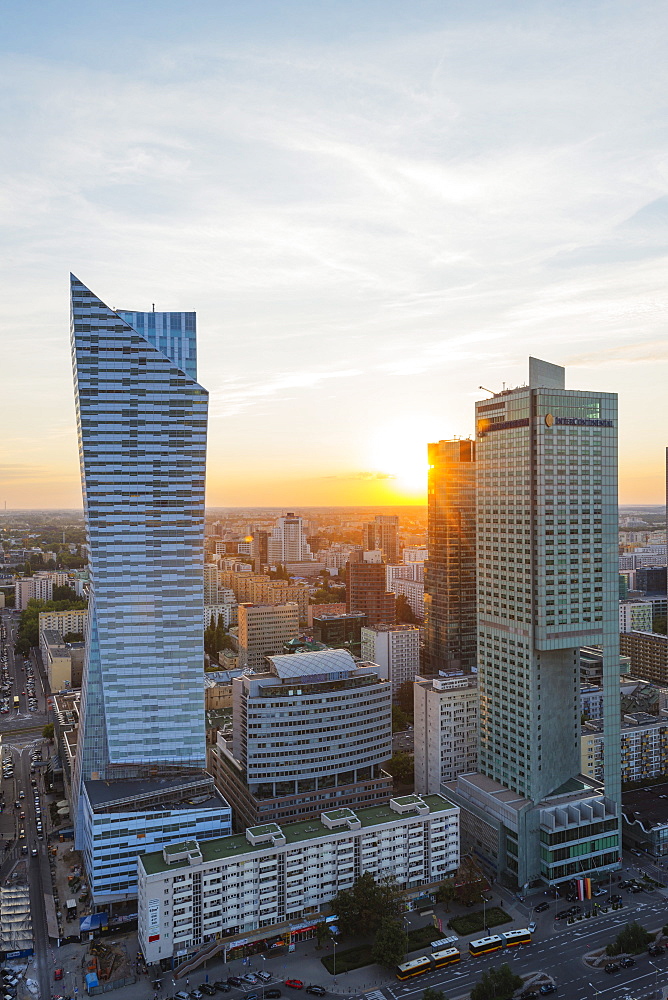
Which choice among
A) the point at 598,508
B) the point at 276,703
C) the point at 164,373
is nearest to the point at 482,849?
the point at 276,703

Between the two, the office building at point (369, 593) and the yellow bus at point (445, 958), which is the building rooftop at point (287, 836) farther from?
the office building at point (369, 593)

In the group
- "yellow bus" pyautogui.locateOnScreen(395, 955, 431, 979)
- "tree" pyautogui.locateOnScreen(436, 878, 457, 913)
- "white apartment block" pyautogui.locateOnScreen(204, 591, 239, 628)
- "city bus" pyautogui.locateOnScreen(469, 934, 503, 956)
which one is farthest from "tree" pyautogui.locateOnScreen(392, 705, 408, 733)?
"white apartment block" pyautogui.locateOnScreen(204, 591, 239, 628)

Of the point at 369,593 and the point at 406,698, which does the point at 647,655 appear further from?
the point at 369,593

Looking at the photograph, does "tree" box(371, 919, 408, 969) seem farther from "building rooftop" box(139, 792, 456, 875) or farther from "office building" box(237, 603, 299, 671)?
"office building" box(237, 603, 299, 671)

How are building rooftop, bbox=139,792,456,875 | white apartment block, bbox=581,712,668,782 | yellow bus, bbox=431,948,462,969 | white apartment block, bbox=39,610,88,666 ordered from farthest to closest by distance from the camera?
white apartment block, bbox=39,610,88,666, white apartment block, bbox=581,712,668,782, building rooftop, bbox=139,792,456,875, yellow bus, bbox=431,948,462,969

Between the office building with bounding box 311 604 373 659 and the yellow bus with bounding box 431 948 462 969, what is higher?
the office building with bounding box 311 604 373 659

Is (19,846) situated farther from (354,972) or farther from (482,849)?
(482,849)
